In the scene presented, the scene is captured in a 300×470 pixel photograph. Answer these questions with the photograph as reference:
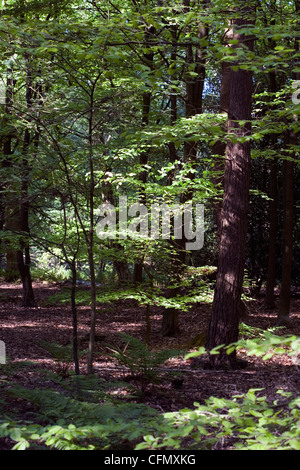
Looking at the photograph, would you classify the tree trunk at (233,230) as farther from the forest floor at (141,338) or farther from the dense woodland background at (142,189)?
the forest floor at (141,338)

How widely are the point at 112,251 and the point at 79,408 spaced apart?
→ 484cm

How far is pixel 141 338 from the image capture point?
9492 millimetres

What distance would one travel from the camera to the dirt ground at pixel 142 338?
17.0ft

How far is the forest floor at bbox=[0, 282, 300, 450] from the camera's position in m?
5.14

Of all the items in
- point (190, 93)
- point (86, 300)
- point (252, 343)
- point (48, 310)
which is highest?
point (190, 93)

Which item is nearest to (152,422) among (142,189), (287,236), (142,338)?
(142,189)

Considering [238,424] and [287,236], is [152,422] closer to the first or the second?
[238,424]

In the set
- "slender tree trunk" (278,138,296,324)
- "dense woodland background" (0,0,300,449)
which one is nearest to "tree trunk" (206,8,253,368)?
"dense woodland background" (0,0,300,449)

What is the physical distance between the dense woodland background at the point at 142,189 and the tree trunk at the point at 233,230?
0.02 metres

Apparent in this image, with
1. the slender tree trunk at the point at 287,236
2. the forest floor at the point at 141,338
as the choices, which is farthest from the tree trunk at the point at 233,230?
the slender tree trunk at the point at 287,236

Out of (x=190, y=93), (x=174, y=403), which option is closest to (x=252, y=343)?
(x=174, y=403)

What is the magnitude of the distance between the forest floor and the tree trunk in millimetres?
595
